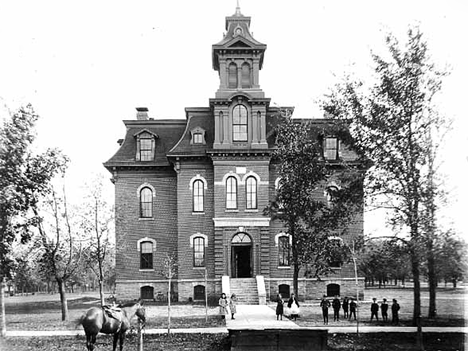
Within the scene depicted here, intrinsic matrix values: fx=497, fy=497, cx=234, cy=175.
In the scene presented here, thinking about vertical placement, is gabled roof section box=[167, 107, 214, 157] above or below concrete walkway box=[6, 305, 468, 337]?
above

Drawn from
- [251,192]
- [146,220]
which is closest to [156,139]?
[146,220]

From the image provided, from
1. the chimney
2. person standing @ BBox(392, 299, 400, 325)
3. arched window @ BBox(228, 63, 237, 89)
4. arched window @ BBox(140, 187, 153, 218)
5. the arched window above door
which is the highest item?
arched window @ BBox(228, 63, 237, 89)

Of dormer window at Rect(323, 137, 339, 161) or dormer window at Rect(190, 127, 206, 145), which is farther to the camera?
dormer window at Rect(190, 127, 206, 145)

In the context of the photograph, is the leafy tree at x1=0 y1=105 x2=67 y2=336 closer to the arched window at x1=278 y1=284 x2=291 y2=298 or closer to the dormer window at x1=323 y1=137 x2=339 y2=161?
the arched window at x1=278 y1=284 x2=291 y2=298

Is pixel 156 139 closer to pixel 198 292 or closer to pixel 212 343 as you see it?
pixel 198 292

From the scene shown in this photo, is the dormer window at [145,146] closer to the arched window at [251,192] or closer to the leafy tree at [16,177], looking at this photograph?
the arched window at [251,192]

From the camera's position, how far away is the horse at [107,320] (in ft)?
37.6

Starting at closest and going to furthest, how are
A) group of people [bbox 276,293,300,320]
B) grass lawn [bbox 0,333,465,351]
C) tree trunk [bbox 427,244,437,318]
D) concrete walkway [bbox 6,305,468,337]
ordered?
tree trunk [bbox 427,244,437,318] < grass lawn [bbox 0,333,465,351] < concrete walkway [bbox 6,305,468,337] < group of people [bbox 276,293,300,320]

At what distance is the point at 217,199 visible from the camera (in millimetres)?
28516

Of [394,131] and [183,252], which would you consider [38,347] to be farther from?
[183,252]

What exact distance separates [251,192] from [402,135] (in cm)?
1634

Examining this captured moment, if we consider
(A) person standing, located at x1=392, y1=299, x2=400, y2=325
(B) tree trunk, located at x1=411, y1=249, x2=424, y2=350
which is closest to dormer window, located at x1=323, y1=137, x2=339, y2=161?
(A) person standing, located at x1=392, y1=299, x2=400, y2=325

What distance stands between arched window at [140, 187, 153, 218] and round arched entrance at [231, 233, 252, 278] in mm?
5398

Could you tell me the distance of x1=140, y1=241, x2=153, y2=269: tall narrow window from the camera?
29.5 metres
